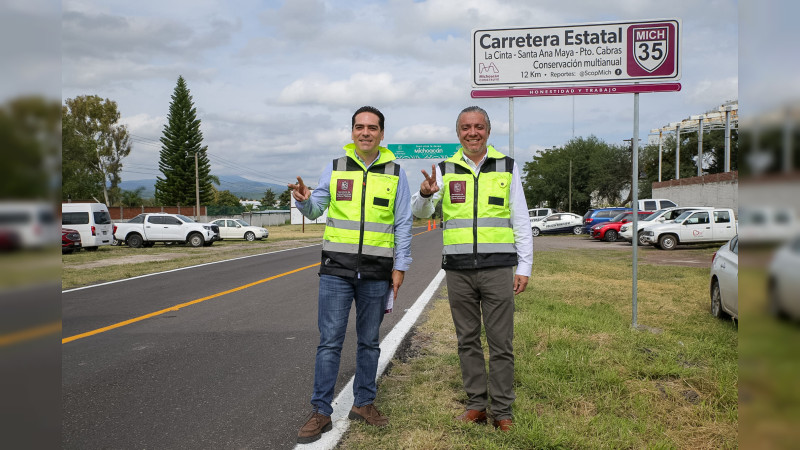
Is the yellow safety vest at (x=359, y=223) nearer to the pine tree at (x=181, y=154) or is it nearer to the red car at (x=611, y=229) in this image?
the red car at (x=611, y=229)

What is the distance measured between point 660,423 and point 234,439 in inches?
113

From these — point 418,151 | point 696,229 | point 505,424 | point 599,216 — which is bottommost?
point 505,424

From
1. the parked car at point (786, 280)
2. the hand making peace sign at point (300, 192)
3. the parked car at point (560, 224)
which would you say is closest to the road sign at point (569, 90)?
the hand making peace sign at point (300, 192)

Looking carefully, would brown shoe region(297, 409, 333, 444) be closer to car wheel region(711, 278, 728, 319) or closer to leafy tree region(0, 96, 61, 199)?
leafy tree region(0, 96, 61, 199)

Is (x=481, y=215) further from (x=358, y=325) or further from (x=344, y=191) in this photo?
(x=358, y=325)

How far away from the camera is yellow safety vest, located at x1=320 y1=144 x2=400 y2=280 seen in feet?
13.7

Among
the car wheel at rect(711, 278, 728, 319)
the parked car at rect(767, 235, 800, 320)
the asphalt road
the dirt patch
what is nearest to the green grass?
the car wheel at rect(711, 278, 728, 319)

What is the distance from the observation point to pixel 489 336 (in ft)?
14.2

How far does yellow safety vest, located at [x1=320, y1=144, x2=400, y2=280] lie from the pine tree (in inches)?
2475

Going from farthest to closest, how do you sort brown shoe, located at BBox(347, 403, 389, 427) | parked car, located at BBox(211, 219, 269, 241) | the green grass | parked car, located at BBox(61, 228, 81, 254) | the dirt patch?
parked car, located at BBox(211, 219, 269, 241) → parked car, located at BBox(61, 228, 81, 254) → the dirt patch → brown shoe, located at BBox(347, 403, 389, 427) → the green grass

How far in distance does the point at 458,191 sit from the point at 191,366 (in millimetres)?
3313

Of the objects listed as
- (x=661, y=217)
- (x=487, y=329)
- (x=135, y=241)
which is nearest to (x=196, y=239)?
(x=135, y=241)

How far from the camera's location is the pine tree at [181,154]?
62969 millimetres

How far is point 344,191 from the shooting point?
13.8ft
